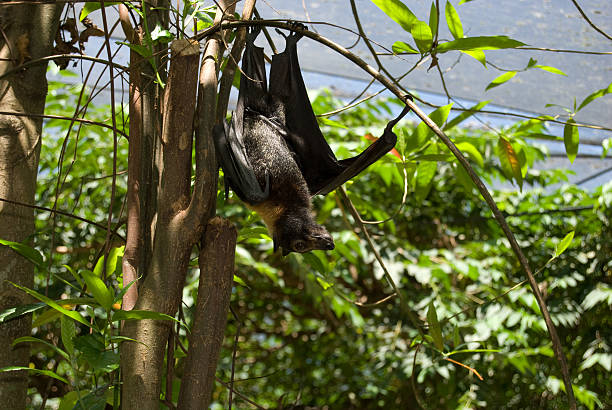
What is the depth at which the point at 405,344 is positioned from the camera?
12.4ft

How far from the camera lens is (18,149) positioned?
122 centimetres

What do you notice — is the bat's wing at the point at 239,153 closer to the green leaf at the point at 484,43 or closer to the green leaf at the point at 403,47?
the green leaf at the point at 403,47

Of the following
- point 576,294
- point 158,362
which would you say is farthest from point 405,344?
point 158,362

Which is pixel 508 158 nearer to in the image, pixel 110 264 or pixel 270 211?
pixel 270 211

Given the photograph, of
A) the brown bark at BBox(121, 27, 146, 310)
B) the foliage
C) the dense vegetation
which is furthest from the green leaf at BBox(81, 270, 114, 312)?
the dense vegetation

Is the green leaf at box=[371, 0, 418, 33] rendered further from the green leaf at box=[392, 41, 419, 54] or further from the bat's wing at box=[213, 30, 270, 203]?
the bat's wing at box=[213, 30, 270, 203]

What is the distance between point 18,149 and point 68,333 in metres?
0.49

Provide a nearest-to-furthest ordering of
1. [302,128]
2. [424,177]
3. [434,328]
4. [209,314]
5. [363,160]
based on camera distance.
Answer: [209,314] → [434,328] → [363,160] → [302,128] → [424,177]

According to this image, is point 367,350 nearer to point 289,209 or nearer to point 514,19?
point 514,19

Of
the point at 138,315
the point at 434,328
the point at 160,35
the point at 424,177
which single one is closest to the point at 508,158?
the point at 424,177

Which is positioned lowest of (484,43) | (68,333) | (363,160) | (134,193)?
(68,333)

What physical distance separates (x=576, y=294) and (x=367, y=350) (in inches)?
53.9

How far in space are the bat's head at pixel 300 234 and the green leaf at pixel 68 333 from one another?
45 cm

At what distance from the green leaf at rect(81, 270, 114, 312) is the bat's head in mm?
424
